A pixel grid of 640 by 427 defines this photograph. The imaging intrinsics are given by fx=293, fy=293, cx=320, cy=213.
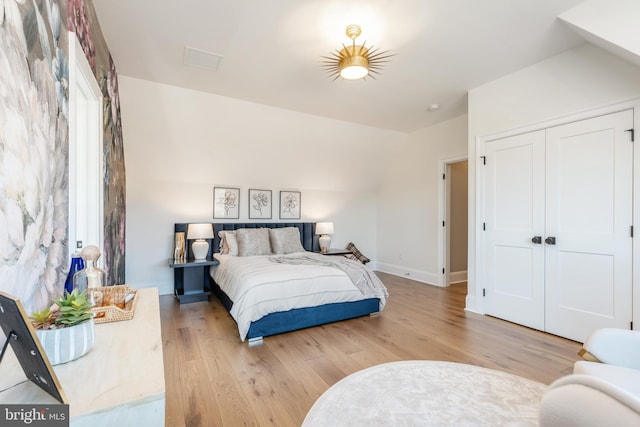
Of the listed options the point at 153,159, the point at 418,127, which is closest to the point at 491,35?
the point at 418,127

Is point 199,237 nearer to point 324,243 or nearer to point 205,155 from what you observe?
point 205,155

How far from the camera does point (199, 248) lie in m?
4.15

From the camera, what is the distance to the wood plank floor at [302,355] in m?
1.83

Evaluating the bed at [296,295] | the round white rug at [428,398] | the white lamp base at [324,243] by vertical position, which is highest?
the white lamp base at [324,243]

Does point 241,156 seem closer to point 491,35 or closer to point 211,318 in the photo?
point 211,318

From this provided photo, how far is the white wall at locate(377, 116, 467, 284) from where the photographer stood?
486 cm

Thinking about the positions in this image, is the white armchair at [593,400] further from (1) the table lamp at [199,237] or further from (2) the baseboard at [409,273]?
(1) the table lamp at [199,237]

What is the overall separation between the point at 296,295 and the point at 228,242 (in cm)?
188

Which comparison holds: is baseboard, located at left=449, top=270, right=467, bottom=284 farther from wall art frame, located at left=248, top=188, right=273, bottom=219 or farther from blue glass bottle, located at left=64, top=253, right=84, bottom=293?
blue glass bottle, located at left=64, top=253, right=84, bottom=293

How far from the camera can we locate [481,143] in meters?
3.55

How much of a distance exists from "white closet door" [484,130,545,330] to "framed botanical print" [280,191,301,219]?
3153 millimetres

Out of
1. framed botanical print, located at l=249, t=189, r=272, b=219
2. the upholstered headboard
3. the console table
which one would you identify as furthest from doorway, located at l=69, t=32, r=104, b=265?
framed botanical print, located at l=249, t=189, r=272, b=219

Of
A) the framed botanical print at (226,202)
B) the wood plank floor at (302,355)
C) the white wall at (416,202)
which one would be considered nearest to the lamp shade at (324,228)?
the white wall at (416,202)

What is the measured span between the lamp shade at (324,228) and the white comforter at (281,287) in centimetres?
185
